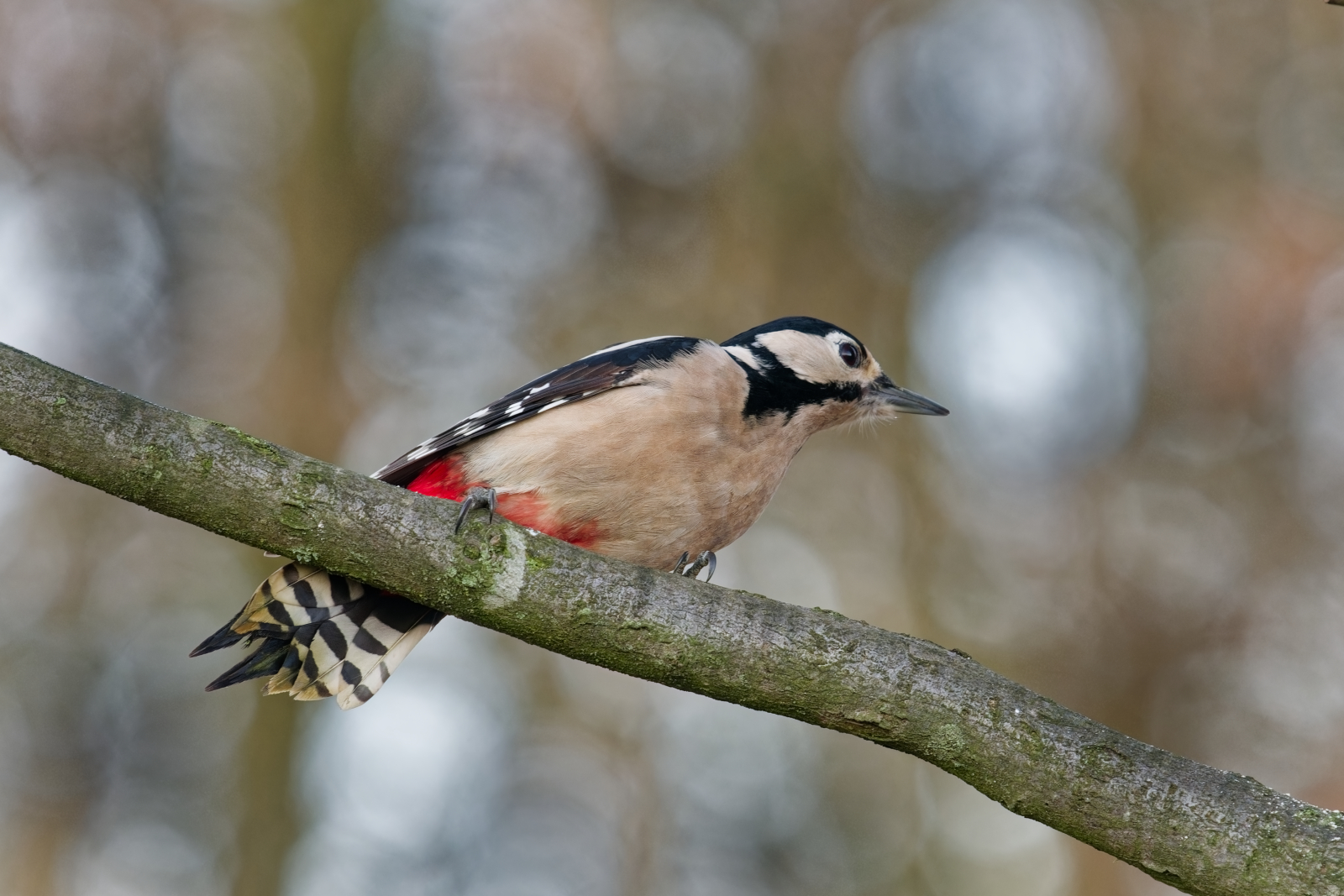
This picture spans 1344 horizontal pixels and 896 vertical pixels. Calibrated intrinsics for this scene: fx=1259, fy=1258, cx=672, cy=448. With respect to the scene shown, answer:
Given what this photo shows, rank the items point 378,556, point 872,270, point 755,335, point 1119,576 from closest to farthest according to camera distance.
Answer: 1. point 378,556
2. point 755,335
3. point 1119,576
4. point 872,270

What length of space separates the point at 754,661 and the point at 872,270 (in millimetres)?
5919

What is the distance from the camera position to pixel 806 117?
29.3 feet

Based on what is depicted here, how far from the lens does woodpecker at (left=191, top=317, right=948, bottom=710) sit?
4.15 metres

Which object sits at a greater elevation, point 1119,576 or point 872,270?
point 872,270

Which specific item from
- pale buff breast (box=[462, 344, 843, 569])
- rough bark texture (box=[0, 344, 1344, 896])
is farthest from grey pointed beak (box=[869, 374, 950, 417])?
rough bark texture (box=[0, 344, 1344, 896])

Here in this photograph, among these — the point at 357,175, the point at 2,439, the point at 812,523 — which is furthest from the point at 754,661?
the point at 357,175

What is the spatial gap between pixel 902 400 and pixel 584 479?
184 cm

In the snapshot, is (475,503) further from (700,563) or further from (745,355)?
(745,355)

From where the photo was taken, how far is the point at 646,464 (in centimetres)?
430

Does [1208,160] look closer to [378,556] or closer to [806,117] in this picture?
[806,117]

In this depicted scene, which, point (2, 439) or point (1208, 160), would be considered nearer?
point (2, 439)

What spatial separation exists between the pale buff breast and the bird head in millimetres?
282

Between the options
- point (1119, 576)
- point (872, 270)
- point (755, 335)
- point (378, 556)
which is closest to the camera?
point (378, 556)

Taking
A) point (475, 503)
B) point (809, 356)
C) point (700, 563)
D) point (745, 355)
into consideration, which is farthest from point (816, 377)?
point (475, 503)
